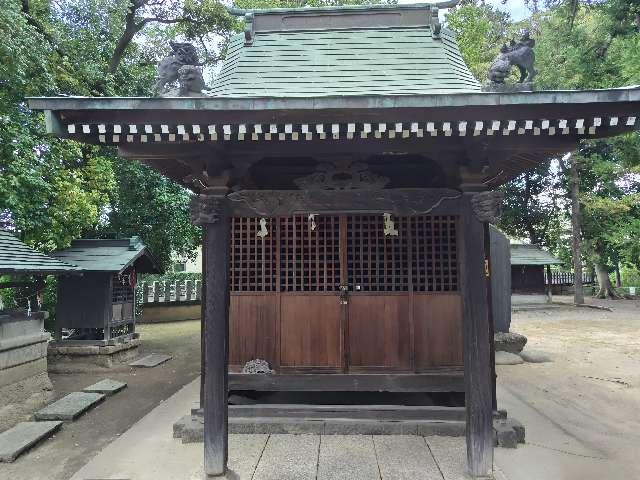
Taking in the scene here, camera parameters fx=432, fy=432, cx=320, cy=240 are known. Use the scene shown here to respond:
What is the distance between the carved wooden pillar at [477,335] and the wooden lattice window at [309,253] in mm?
2304

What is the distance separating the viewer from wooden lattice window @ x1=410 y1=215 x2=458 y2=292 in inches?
260

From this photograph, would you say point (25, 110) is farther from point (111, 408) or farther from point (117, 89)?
point (111, 408)

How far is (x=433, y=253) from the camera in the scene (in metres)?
6.59

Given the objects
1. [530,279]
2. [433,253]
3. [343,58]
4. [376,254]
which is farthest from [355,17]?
[530,279]

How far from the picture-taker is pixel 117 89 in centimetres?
1419

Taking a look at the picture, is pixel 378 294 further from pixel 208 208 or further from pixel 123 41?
pixel 123 41

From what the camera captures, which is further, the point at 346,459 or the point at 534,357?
the point at 534,357

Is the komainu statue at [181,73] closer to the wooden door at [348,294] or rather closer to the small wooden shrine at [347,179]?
the small wooden shrine at [347,179]

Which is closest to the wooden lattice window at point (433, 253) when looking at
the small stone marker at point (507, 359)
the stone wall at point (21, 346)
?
the small stone marker at point (507, 359)

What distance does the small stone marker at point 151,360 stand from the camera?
1214cm

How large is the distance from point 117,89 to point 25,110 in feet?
12.9

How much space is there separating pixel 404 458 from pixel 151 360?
30.9 feet

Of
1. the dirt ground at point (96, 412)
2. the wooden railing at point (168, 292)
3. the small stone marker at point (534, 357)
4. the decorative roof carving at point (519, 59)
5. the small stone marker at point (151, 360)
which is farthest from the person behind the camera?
the wooden railing at point (168, 292)

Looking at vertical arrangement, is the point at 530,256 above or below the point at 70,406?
above
